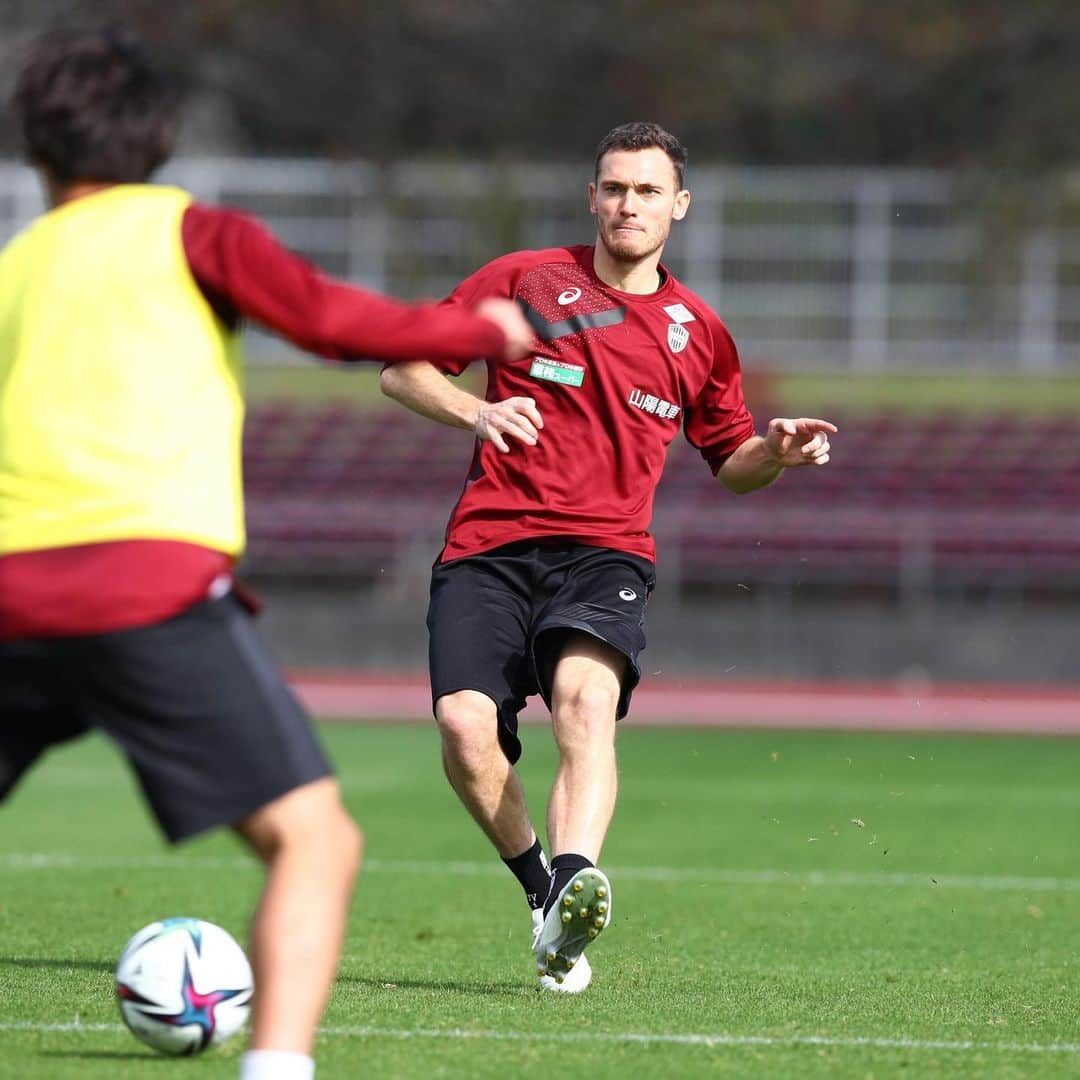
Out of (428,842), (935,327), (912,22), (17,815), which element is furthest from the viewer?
(912,22)

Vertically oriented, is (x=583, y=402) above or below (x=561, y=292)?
below

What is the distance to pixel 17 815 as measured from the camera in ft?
38.6

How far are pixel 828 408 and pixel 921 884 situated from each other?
740 inches

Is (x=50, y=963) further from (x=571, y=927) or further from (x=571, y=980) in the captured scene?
(x=571, y=927)

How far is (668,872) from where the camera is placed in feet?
30.8

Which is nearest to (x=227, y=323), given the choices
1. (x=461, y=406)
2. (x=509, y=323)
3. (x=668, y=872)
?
(x=509, y=323)

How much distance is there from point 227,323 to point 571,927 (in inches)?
90.7

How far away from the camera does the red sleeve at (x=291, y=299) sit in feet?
12.6

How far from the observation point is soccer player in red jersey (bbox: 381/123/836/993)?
20.1ft

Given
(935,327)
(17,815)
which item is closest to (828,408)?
(935,327)

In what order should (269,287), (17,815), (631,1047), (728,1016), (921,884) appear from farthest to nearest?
1. (17,815)
2. (921,884)
3. (728,1016)
4. (631,1047)
5. (269,287)

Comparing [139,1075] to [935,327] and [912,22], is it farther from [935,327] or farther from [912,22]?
[912,22]

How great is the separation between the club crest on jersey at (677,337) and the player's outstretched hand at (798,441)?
386 millimetres

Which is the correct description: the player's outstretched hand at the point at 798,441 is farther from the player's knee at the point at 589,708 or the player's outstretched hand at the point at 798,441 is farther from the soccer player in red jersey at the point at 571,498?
the player's knee at the point at 589,708
